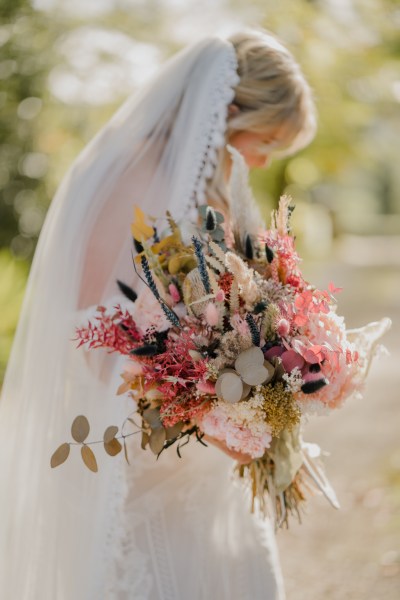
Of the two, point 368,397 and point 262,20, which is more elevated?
point 262,20

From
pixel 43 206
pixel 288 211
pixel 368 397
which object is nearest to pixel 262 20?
pixel 43 206

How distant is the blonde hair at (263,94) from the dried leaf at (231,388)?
0.74 meters

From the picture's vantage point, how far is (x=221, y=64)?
1.99 meters

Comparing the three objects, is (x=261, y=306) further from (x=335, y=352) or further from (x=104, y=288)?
(x=104, y=288)

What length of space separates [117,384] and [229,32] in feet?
3.97

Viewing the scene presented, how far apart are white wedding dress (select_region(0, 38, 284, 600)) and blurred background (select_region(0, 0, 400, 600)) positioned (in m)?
2.01

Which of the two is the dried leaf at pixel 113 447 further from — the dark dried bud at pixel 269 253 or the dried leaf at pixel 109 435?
the dark dried bud at pixel 269 253

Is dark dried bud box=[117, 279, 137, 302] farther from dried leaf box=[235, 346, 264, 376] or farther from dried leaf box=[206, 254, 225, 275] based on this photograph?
dried leaf box=[235, 346, 264, 376]

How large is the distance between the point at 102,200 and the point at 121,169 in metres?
0.11

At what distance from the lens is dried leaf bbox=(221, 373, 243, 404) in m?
1.45

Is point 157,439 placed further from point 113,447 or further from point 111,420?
point 111,420

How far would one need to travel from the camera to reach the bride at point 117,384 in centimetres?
184

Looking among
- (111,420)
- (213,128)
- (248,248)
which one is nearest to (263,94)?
(213,128)

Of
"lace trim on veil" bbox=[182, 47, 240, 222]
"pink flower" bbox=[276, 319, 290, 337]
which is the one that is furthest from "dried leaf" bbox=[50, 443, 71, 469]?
"lace trim on veil" bbox=[182, 47, 240, 222]
